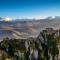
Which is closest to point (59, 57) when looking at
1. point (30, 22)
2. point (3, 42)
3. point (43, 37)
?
point (43, 37)

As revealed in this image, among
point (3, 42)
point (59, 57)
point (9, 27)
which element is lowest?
point (59, 57)

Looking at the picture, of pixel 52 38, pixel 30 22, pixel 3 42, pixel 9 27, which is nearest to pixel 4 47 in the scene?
pixel 3 42

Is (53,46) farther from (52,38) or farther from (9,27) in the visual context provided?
(9,27)

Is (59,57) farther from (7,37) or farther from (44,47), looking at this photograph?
(7,37)

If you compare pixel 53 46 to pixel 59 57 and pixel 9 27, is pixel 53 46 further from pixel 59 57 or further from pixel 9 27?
pixel 9 27

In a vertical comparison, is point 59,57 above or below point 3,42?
below

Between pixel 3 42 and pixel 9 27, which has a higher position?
pixel 9 27

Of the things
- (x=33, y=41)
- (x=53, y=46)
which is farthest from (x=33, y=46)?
(x=53, y=46)
